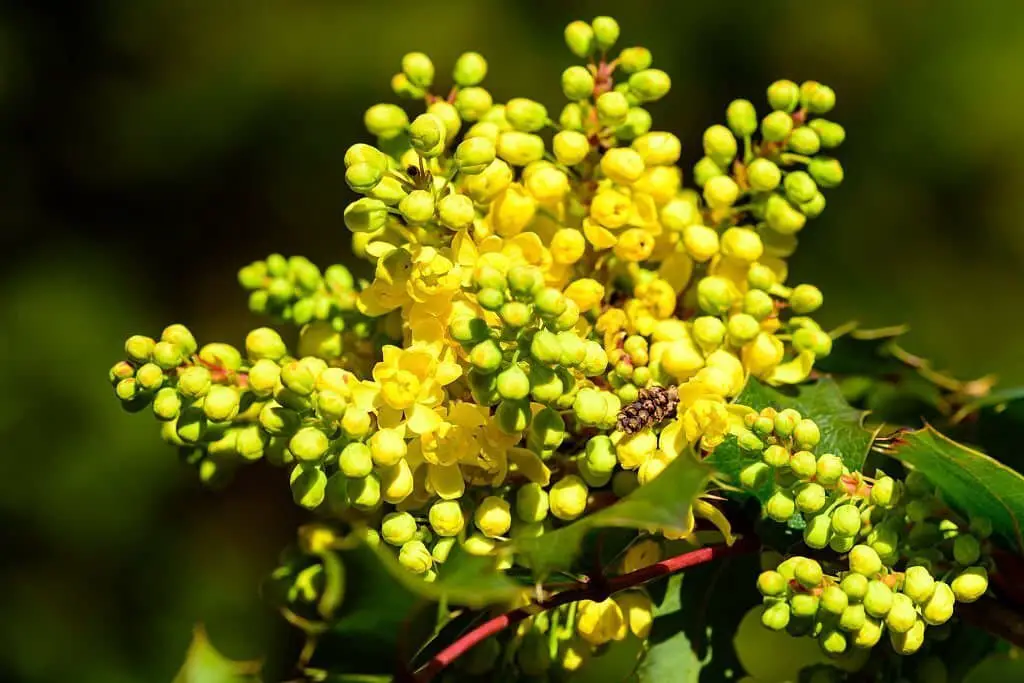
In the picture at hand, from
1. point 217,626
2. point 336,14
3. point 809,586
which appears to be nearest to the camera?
point 809,586

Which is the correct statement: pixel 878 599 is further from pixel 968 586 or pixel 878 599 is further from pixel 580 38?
pixel 580 38

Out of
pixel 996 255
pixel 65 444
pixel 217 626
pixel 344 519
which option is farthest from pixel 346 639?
pixel 996 255

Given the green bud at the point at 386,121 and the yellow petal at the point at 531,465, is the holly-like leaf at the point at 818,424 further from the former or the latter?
the green bud at the point at 386,121

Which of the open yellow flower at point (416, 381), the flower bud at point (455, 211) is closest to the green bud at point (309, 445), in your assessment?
the open yellow flower at point (416, 381)

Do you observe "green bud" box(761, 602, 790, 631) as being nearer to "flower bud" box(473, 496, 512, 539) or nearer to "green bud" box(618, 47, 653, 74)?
"flower bud" box(473, 496, 512, 539)

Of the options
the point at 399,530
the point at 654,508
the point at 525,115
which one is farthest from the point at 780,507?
the point at 525,115

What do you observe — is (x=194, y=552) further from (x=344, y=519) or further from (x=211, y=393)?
(x=211, y=393)
